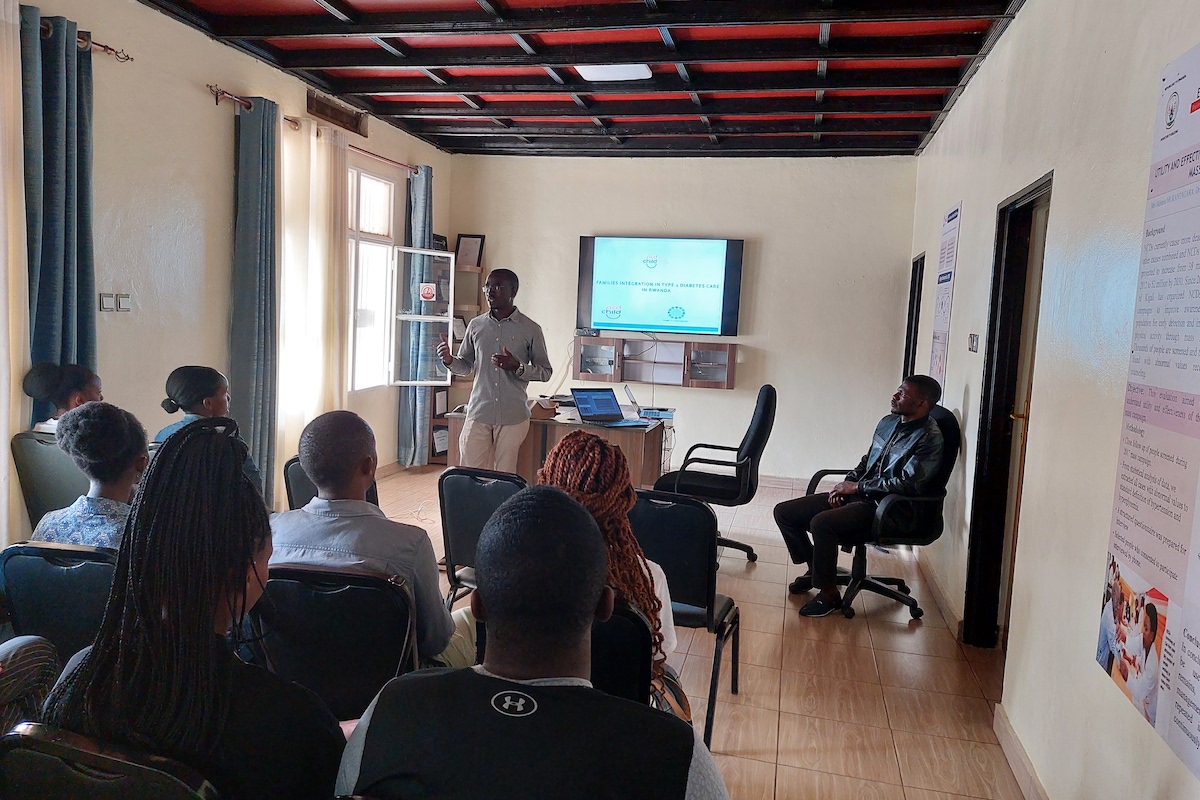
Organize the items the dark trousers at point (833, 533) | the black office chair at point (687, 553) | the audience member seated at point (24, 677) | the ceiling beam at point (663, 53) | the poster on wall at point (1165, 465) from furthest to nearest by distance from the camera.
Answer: the ceiling beam at point (663, 53) < the dark trousers at point (833, 533) < the black office chair at point (687, 553) < the poster on wall at point (1165, 465) < the audience member seated at point (24, 677)

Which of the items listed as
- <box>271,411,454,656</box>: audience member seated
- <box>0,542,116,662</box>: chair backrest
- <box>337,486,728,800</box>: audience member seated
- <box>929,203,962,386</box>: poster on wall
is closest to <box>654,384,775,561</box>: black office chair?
<box>929,203,962,386</box>: poster on wall

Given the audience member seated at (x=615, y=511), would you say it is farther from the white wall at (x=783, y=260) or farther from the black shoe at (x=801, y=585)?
the white wall at (x=783, y=260)

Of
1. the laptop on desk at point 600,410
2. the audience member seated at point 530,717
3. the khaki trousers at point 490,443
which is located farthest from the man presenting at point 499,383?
the audience member seated at point 530,717

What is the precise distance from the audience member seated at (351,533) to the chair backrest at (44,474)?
4.59 ft

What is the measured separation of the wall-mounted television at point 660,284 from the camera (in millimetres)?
6656

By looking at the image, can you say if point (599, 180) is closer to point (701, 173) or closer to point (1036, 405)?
point (701, 173)

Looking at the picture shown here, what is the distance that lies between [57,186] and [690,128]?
416 cm

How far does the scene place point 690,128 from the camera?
602 centimetres

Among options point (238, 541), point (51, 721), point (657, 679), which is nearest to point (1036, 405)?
point (657, 679)

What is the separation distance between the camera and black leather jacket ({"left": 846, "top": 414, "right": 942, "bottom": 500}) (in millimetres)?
3756

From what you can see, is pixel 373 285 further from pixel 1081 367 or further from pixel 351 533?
pixel 1081 367

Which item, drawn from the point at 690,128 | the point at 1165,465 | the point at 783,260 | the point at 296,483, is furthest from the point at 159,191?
the point at 783,260

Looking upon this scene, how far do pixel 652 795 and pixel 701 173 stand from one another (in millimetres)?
6375

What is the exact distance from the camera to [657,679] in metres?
1.80
